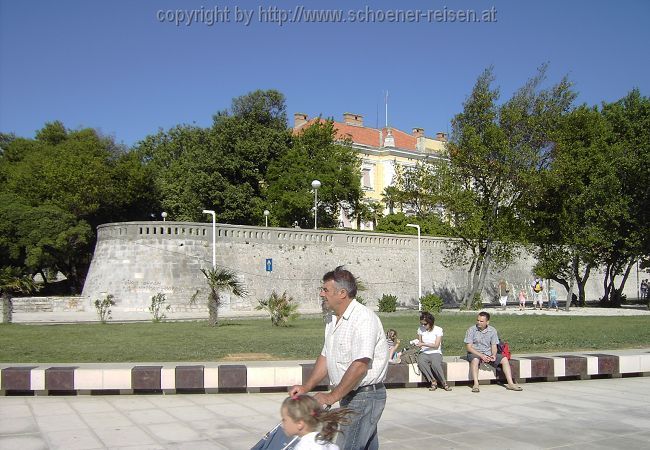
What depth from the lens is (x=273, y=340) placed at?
1617cm

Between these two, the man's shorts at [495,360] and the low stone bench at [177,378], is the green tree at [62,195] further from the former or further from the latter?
the man's shorts at [495,360]

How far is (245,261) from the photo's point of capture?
3612 centimetres

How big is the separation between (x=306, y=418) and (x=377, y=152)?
5892 centimetres

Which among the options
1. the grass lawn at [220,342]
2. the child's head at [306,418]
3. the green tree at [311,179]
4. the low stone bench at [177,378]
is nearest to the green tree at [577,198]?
the grass lawn at [220,342]

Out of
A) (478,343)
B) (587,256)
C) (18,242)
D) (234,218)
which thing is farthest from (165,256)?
Result: (478,343)

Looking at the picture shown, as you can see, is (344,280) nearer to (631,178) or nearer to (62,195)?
(631,178)

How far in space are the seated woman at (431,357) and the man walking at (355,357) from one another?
551 centimetres

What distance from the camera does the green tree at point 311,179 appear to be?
4753 centimetres

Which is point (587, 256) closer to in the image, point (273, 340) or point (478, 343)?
point (273, 340)

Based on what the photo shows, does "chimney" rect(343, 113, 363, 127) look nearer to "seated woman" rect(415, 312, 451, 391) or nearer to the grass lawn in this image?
the grass lawn

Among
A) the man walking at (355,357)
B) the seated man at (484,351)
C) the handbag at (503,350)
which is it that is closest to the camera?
the man walking at (355,357)

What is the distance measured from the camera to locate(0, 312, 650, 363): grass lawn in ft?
43.4

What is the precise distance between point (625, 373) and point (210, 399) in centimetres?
737

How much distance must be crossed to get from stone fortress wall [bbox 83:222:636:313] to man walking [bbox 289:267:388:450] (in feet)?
83.4
